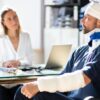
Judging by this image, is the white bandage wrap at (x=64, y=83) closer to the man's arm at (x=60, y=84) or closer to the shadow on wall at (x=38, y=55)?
the man's arm at (x=60, y=84)

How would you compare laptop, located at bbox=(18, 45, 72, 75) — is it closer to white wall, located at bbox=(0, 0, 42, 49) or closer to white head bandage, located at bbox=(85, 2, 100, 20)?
white head bandage, located at bbox=(85, 2, 100, 20)

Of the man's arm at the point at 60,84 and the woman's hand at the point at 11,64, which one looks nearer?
the man's arm at the point at 60,84

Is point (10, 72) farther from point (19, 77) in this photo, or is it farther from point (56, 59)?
point (56, 59)

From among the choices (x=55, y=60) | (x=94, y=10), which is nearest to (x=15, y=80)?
(x=55, y=60)

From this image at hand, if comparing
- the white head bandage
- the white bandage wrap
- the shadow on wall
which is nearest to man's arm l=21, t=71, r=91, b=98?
Answer: the white bandage wrap

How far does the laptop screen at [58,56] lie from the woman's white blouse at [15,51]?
1.30 ft

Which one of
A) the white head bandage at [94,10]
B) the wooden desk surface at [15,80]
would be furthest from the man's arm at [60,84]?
the white head bandage at [94,10]

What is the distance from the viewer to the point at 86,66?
6.03ft

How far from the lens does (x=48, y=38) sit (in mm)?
4688

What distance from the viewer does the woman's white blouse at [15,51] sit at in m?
2.90

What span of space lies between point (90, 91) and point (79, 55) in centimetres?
32

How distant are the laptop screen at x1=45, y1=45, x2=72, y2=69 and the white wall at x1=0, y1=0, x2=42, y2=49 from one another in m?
2.31

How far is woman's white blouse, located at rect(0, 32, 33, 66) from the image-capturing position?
2.90m

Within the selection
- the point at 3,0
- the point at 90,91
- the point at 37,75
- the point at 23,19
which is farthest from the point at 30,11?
the point at 90,91
